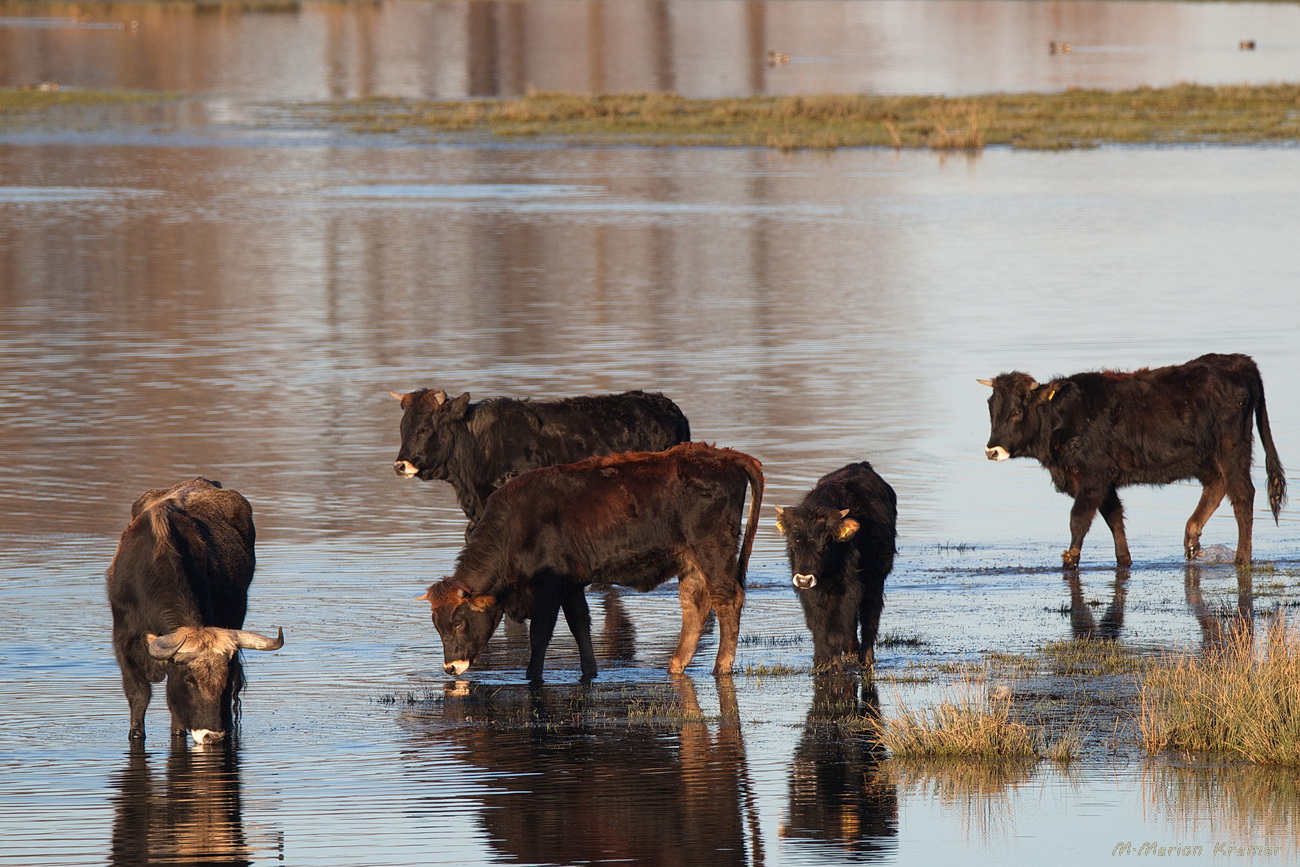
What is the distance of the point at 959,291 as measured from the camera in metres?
28.2

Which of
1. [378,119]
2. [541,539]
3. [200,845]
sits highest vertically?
[378,119]

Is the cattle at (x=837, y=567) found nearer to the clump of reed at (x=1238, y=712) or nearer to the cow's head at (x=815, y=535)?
the cow's head at (x=815, y=535)

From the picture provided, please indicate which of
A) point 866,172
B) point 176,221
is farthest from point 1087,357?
point 866,172

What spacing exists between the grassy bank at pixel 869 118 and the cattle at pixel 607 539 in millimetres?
41674

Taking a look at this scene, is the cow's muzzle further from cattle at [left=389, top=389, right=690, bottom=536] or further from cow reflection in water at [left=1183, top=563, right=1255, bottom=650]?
cow reflection in water at [left=1183, top=563, right=1255, bottom=650]

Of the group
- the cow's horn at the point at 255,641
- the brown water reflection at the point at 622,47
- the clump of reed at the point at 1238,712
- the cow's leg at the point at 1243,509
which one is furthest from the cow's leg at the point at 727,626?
the brown water reflection at the point at 622,47

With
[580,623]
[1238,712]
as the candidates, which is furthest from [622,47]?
[1238,712]

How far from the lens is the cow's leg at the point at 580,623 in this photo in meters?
10.9

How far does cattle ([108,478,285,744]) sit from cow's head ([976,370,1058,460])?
5401 millimetres

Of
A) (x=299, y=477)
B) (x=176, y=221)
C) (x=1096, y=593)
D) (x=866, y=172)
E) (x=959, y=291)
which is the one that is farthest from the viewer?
(x=866, y=172)

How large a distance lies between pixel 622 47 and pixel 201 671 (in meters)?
101

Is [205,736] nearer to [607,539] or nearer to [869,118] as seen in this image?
[607,539]

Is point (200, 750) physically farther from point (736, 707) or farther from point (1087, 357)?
point (1087, 357)

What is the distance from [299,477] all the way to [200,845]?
8.47m
